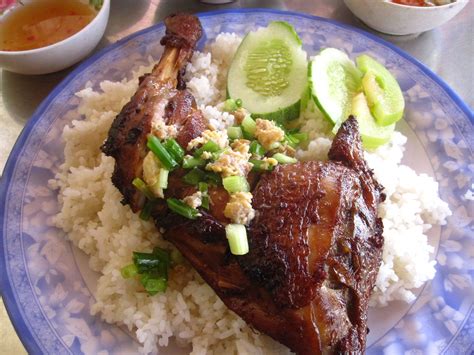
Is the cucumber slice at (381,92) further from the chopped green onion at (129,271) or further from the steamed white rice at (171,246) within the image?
the chopped green onion at (129,271)

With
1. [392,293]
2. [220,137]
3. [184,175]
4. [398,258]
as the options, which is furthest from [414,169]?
[184,175]

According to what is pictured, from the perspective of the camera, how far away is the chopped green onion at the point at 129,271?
2.35 meters

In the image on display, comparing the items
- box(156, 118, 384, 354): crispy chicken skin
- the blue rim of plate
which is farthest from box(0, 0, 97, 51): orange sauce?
box(156, 118, 384, 354): crispy chicken skin

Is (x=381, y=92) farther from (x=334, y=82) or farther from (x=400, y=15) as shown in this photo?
(x=400, y=15)

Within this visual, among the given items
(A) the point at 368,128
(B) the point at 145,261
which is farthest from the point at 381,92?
(B) the point at 145,261

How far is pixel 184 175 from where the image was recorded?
7.26ft

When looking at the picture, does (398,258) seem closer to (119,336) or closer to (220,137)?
(220,137)

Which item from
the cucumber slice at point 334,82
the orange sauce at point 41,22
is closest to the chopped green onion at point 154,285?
the cucumber slice at point 334,82

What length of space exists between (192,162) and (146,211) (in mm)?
393

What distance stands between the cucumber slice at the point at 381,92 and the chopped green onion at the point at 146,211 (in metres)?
1.57

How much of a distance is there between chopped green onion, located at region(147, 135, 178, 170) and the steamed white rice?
47cm

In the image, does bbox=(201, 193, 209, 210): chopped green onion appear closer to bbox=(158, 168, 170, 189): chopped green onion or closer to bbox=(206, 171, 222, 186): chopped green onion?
bbox=(206, 171, 222, 186): chopped green onion

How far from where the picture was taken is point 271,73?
3.04m

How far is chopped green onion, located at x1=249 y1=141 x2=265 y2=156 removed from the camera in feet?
7.84
